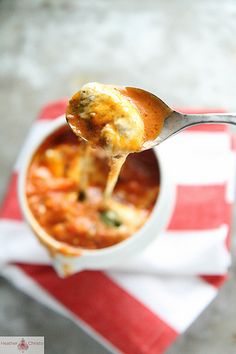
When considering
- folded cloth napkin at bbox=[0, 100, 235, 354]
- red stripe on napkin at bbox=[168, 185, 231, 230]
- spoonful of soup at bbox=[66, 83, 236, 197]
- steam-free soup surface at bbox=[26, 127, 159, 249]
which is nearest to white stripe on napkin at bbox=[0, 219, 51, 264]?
folded cloth napkin at bbox=[0, 100, 235, 354]

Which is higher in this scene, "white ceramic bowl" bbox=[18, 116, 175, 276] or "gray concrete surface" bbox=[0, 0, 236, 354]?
"gray concrete surface" bbox=[0, 0, 236, 354]

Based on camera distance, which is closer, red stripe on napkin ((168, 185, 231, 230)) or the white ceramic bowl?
the white ceramic bowl

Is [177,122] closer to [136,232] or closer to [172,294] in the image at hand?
[136,232]

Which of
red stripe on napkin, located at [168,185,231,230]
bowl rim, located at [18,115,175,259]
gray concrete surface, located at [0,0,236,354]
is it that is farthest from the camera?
gray concrete surface, located at [0,0,236,354]

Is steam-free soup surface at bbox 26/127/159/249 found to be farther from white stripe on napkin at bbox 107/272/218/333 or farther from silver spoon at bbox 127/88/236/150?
silver spoon at bbox 127/88/236/150

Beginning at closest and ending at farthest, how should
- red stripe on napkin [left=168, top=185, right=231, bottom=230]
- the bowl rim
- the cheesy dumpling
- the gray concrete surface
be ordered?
the cheesy dumpling < the bowl rim < red stripe on napkin [left=168, top=185, right=231, bottom=230] < the gray concrete surface

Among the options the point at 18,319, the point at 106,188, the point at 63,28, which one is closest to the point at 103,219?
the point at 106,188
